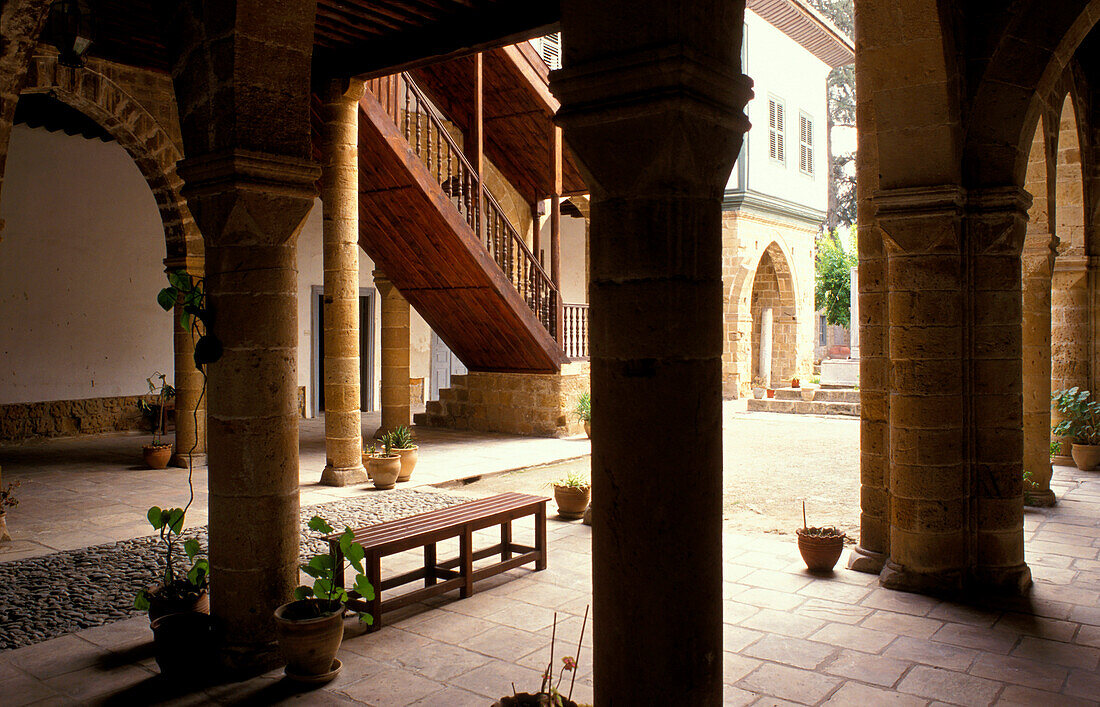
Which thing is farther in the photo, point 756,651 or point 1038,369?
point 1038,369

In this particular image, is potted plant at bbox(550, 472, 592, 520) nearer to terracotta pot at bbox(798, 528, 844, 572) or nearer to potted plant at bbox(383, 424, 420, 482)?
terracotta pot at bbox(798, 528, 844, 572)

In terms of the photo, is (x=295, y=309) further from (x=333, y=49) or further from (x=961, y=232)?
(x=333, y=49)

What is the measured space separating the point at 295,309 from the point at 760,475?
22.3 feet

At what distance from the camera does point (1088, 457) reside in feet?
31.7

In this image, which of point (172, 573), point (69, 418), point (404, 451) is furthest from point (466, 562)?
point (69, 418)

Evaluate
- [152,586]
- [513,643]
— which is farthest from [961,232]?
[152,586]

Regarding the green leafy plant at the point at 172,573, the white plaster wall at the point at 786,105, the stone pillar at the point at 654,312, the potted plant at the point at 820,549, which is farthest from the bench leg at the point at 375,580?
the white plaster wall at the point at 786,105

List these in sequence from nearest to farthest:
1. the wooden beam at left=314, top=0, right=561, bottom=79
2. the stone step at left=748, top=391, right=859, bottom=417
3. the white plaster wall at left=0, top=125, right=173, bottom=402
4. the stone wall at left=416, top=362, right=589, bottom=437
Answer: the wooden beam at left=314, top=0, right=561, bottom=79
the white plaster wall at left=0, top=125, right=173, bottom=402
the stone wall at left=416, top=362, right=589, bottom=437
the stone step at left=748, top=391, right=859, bottom=417

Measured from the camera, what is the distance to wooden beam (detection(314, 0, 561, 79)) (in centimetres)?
694

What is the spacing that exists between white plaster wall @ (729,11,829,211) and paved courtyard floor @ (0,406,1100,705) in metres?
14.9

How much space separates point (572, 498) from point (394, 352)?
6.08 m

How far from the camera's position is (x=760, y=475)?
9625 millimetres

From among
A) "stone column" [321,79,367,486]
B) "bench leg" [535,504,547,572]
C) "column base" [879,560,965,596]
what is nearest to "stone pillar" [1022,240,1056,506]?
"column base" [879,560,965,596]

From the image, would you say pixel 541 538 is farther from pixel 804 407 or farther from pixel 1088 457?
pixel 804 407
